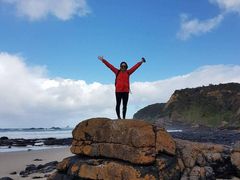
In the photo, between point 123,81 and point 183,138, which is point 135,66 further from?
point 183,138

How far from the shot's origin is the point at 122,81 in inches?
600

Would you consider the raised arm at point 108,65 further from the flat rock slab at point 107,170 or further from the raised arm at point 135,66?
the flat rock slab at point 107,170

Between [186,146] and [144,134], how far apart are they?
2.95 metres

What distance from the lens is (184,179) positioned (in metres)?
14.6

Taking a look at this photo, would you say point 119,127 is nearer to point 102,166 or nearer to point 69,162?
point 102,166

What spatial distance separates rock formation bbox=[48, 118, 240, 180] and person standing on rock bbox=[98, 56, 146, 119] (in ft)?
4.24

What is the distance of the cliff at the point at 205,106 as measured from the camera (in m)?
118

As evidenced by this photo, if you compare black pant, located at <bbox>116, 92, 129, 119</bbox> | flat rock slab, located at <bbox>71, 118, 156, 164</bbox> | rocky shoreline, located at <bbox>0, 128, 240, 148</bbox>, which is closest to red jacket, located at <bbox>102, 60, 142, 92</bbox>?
black pant, located at <bbox>116, 92, 129, 119</bbox>

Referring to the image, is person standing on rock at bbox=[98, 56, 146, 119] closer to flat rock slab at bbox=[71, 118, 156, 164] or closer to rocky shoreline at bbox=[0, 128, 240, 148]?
flat rock slab at bbox=[71, 118, 156, 164]

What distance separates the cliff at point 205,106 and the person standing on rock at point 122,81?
98.1m

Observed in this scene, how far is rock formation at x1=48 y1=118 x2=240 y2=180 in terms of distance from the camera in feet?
43.5

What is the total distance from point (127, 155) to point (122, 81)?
124 inches

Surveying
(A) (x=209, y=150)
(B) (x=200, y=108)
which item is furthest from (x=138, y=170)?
(B) (x=200, y=108)

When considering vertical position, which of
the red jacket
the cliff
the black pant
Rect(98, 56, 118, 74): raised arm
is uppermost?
the cliff
